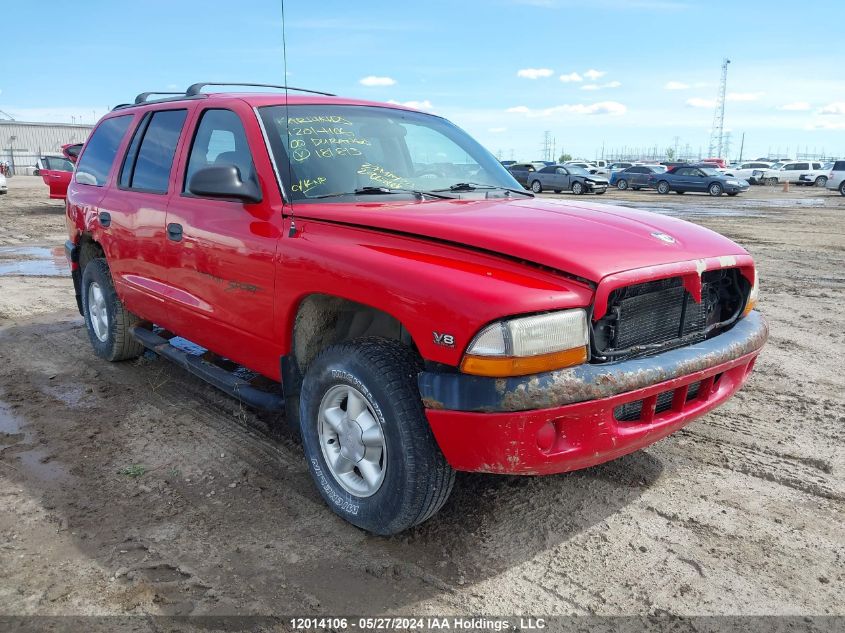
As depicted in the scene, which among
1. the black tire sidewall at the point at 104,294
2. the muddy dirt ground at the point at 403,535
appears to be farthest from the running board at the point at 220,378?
the black tire sidewall at the point at 104,294

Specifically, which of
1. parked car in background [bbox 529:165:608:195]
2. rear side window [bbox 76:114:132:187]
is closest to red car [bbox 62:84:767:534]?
rear side window [bbox 76:114:132:187]

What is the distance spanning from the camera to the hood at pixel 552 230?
253 cm

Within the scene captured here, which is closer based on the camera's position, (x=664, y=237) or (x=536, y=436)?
(x=536, y=436)

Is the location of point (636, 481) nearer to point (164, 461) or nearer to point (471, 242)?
point (471, 242)

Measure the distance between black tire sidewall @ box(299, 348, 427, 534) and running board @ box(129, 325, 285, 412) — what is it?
1.29 feet

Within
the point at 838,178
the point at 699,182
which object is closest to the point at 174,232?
the point at 699,182

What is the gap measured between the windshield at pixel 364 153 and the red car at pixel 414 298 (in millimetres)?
12

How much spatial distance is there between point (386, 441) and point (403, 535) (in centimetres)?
53

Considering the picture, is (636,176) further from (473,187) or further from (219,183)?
(219,183)

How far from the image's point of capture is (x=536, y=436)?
2389mm

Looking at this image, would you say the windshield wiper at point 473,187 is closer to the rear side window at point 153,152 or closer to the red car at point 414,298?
the red car at point 414,298

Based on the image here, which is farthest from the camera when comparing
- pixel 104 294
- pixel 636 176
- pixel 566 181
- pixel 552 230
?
pixel 636 176

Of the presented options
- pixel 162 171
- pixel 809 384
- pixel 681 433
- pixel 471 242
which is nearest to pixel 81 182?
pixel 162 171

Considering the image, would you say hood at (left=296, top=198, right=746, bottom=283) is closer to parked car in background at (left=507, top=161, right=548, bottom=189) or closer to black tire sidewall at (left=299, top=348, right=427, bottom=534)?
black tire sidewall at (left=299, top=348, right=427, bottom=534)
